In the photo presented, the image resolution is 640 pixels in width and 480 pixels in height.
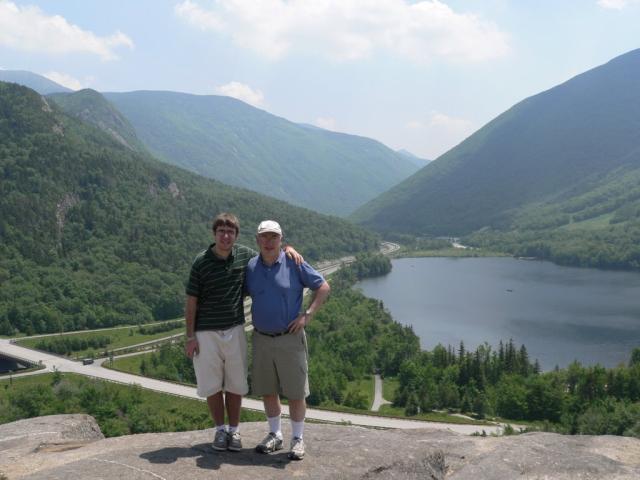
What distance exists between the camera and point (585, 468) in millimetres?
9688

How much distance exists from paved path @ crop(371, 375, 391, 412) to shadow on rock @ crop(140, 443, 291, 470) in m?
56.3

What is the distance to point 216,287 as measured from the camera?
9.39 m

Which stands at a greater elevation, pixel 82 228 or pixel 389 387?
pixel 82 228

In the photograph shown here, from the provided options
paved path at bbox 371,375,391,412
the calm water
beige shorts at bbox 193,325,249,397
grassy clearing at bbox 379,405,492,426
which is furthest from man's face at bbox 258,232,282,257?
the calm water

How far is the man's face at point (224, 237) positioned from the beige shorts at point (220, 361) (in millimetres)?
1322

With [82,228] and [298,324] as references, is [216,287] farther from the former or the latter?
[82,228]

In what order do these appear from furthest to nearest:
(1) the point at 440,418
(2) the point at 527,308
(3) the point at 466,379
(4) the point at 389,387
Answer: (2) the point at 527,308, (4) the point at 389,387, (3) the point at 466,379, (1) the point at 440,418

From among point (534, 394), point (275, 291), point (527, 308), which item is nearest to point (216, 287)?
point (275, 291)

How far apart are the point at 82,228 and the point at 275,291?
148m

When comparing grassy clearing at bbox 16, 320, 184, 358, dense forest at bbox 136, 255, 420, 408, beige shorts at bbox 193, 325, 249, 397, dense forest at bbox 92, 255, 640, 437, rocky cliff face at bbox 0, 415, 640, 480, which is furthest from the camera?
grassy clearing at bbox 16, 320, 184, 358

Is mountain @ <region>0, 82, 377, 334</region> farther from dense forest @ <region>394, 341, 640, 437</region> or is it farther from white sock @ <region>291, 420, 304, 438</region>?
white sock @ <region>291, 420, 304, 438</region>

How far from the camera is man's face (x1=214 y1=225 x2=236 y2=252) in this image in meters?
9.26

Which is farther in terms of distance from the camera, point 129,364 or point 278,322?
point 129,364

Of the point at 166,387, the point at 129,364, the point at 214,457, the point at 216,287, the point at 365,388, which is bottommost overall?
the point at 129,364
